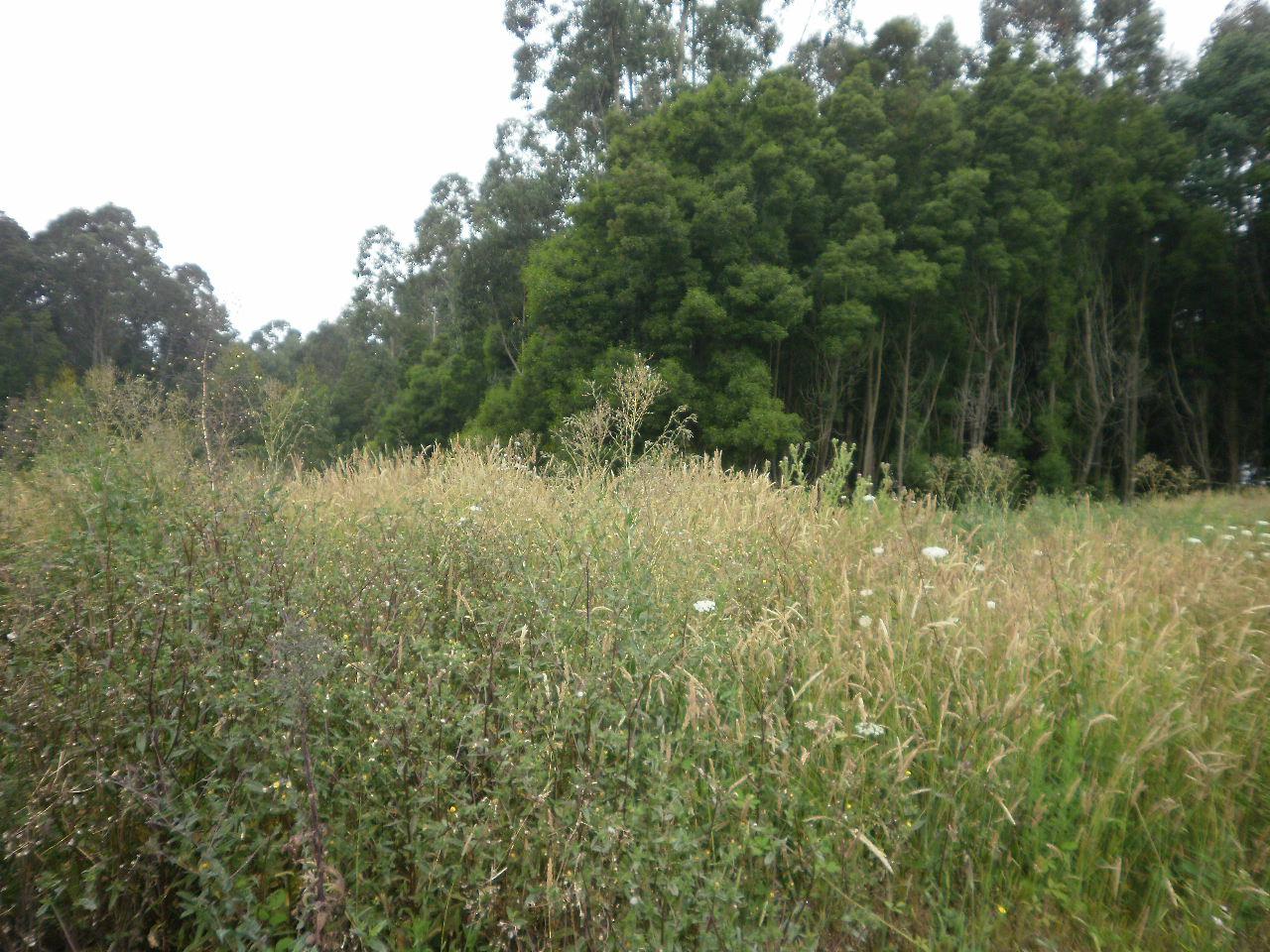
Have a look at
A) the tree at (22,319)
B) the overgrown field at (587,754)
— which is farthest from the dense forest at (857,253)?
the overgrown field at (587,754)

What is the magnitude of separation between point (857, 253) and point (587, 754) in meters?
20.0

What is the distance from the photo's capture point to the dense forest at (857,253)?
19438 mm

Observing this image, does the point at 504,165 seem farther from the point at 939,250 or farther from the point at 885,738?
the point at 885,738

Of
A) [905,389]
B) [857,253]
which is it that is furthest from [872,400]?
[857,253]

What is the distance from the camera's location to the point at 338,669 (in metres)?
2.69

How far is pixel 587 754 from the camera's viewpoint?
7.96 ft

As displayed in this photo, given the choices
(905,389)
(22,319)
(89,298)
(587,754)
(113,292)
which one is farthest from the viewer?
(905,389)

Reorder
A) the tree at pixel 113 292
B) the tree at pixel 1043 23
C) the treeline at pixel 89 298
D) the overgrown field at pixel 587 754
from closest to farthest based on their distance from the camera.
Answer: the overgrown field at pixel 587 754
the treeline at pixel 89 298
the tree at pixel 113 292
the tree at pixel 1043 23

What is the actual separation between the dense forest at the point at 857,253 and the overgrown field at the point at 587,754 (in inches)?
594

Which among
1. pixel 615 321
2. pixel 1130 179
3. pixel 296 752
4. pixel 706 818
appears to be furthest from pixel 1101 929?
pixel 1130 179

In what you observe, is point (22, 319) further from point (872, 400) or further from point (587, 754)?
point (872, 400)

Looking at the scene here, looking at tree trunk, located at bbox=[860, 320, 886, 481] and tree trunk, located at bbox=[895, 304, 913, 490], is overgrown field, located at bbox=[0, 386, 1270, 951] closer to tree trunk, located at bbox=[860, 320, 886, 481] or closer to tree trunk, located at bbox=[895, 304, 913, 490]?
tree trunk, located at bbox=[860, 320, 886, 481]

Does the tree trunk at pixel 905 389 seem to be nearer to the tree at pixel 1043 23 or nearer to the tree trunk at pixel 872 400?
the tree trunk at pixel 872 400

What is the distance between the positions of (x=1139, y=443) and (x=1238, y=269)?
19.0ft
